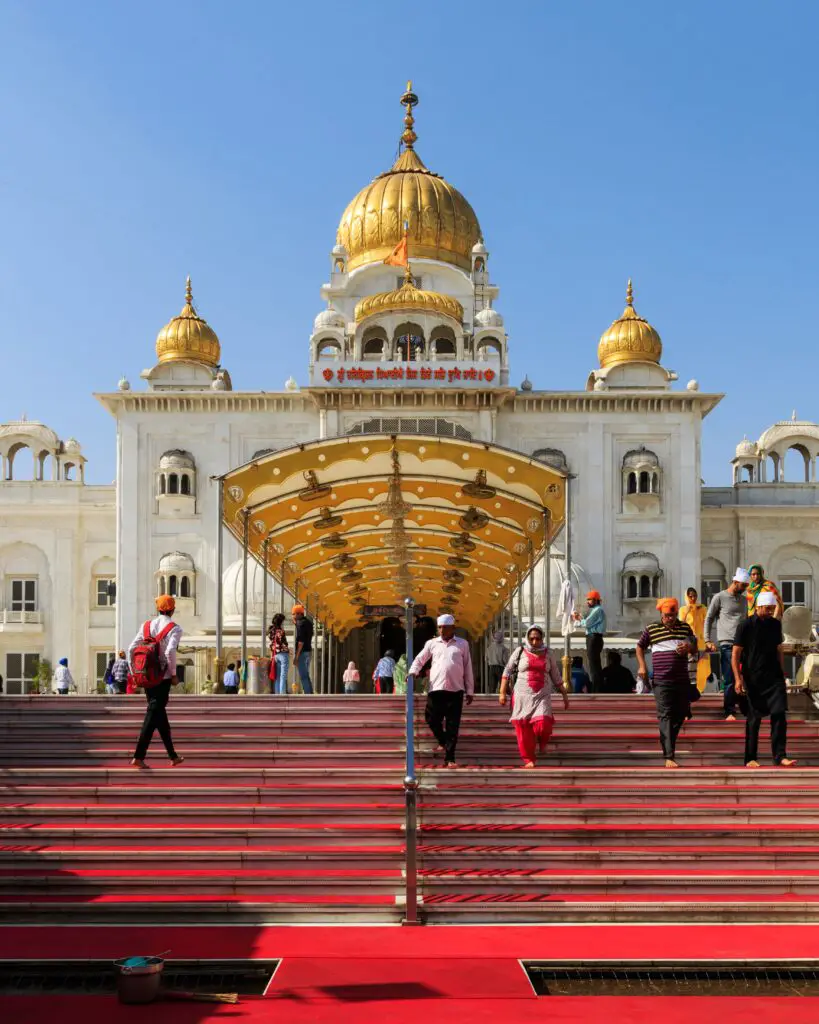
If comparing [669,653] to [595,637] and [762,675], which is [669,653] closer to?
[762,675]

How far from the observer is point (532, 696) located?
11492 millimetres

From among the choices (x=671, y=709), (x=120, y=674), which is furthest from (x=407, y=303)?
(x=671, y=709)

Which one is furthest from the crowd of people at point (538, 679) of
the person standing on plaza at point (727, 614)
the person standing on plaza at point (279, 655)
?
the person standing on plaza at point (279, 655)

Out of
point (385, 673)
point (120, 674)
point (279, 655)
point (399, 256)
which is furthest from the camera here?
point (399, 256)

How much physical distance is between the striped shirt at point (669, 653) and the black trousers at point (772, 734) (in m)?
0.65

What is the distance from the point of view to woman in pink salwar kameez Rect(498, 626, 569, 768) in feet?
37.7

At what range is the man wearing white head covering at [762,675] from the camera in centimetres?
1144

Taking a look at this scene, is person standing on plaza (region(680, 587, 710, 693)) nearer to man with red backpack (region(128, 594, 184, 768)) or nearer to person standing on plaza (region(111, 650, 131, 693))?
man with red backpack (region(128, 594, 184, 768))

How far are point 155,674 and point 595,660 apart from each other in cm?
769

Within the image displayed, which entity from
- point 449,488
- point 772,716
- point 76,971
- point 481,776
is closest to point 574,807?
point 481,776

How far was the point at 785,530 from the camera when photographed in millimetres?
43281

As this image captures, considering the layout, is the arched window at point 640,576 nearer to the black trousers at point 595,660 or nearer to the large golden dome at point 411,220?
the large golden dome at point 411,220

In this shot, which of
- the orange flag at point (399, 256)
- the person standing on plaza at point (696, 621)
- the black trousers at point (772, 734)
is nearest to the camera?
the black trousers at point (772, 734)

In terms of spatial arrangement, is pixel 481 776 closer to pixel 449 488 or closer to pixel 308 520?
pixel 449 488
